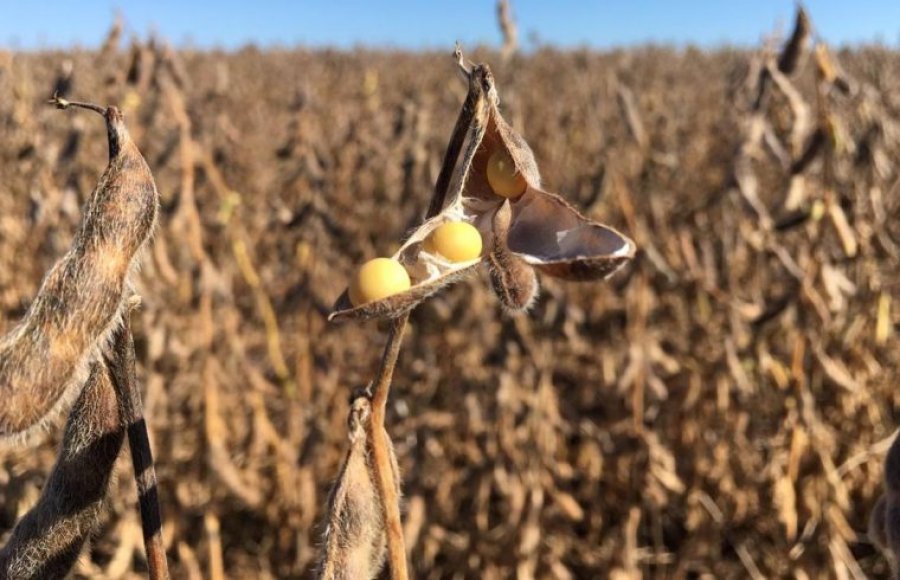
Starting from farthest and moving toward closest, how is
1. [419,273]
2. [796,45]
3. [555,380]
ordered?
[555,380] → [796,45] → [419,273]

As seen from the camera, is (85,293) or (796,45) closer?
(85,293)

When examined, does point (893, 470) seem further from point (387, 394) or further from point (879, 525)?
point (387, 394)

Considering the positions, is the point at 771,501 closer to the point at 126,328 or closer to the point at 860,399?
the point at 860,399

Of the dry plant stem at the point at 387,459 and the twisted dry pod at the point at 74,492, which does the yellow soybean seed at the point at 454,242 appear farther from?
the twisted dry pod at the point at 74,492

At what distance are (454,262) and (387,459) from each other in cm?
16

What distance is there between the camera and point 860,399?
2.53 meters

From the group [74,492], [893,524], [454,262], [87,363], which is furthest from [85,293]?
[893,524]

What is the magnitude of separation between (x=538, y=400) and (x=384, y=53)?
43.7 feet

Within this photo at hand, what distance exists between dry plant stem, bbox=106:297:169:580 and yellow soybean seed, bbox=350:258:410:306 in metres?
0.17

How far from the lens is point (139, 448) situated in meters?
0.65

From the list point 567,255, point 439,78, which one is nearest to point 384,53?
point 439,78

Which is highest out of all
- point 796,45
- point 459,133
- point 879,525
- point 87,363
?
point 796,45

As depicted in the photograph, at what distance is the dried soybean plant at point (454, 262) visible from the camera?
2.11 ft

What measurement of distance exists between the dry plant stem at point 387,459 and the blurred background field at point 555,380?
1417 millimetres
